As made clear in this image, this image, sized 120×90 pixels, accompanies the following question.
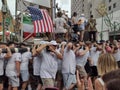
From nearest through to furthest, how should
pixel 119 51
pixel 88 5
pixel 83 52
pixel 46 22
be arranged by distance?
1. pixel 83 52
2. pixel 119 51
3. pixel 46 22
4. pixel 88 5

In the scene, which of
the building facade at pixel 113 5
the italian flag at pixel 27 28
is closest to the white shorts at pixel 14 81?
the italian flag at pixel 27 28

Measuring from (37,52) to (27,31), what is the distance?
710 centimetres

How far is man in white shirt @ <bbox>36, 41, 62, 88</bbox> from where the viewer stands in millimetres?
9500

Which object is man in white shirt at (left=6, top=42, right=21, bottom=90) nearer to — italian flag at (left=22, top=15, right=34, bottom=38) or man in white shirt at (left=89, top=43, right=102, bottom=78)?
man in white shirt at (left=89, top=43, right=102, bottom=78)

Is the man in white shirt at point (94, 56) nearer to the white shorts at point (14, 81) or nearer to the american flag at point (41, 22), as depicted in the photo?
the american flag at point (41, 22)

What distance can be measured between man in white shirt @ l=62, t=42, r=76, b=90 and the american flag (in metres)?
3.96

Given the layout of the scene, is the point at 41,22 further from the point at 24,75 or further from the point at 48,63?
the point at 48,63

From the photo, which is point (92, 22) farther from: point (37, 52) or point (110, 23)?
point (110, 23)

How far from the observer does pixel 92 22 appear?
18.2m

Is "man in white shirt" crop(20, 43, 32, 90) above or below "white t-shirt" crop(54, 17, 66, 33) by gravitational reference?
below

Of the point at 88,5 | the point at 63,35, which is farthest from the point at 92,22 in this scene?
the point at 88,5

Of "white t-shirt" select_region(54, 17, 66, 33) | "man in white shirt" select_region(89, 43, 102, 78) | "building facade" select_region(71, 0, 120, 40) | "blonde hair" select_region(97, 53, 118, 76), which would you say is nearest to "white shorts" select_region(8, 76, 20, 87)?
"man in white shirt" select_region(89, 43, 102, 78)

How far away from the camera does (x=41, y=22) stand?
47.4 ft

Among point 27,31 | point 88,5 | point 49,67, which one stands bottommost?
point 49,67
